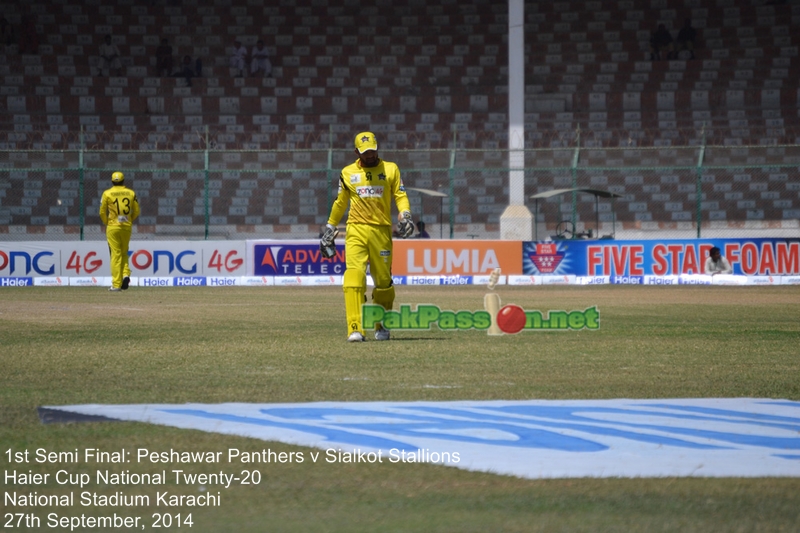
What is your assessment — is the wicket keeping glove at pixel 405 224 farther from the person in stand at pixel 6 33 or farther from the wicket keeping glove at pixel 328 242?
the person in stand at pixel 6 33

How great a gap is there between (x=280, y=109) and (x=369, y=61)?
161 inches

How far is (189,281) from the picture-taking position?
26062 millimetres

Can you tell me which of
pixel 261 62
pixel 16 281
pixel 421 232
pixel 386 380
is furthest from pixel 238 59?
pixel 386 380

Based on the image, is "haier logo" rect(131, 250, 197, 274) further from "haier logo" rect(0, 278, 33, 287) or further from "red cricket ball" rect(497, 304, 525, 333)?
"red cricket ball" rect(497, 304, 525, 333)

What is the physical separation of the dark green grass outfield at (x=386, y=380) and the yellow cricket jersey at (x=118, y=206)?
217cm

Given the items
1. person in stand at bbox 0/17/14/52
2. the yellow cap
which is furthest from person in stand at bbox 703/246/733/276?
person in stand at bbox 0/17/14/52

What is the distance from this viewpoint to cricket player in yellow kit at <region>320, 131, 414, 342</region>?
11.1 metres

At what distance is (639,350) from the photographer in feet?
35.3

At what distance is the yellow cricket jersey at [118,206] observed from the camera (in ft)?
69.1

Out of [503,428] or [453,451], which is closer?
[453,451]

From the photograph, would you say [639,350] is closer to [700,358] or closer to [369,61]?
[700,358]

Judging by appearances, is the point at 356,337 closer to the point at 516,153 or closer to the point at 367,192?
the point at 367,192

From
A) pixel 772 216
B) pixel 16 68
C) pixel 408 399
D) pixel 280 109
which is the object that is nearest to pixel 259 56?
pixel 280 109

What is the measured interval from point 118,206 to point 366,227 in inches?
440
